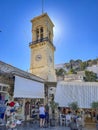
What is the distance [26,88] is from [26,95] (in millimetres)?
435

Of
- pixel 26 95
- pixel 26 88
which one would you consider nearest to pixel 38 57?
pixel 26 88

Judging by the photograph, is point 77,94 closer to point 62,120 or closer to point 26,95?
point 62,120

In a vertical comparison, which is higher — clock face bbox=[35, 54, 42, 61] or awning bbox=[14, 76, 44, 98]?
clock face bbox=[35, 54, 42, 61]

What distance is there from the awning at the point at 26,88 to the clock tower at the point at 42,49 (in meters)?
7.03

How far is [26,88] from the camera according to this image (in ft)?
35.8

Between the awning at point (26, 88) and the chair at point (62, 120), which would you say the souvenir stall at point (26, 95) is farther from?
the chair at point (62, 120)

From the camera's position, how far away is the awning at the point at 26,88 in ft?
33.1

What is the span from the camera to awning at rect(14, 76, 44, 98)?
10102 mm

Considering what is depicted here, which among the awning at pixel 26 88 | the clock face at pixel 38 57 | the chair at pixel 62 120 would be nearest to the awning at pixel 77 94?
the chair at pixel 62 120

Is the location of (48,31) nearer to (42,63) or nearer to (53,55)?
(53,55)

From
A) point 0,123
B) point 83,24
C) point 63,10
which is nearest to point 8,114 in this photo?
point 0,123

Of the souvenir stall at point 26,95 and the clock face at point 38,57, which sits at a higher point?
the clock face at point 38,57

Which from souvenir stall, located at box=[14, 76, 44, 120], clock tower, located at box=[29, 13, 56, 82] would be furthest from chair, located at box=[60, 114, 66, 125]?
clock tower, located at box=[29, 13, 56, 82]

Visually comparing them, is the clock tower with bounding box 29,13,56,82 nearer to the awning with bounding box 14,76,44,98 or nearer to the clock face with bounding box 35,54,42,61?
the clock face with bounding box 35,54,42,61
